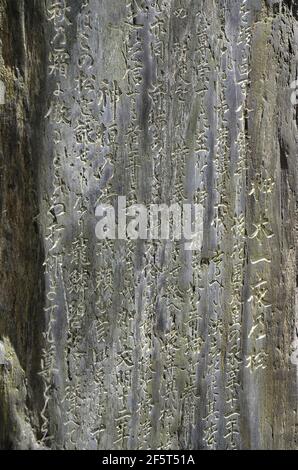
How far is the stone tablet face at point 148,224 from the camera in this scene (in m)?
1.66

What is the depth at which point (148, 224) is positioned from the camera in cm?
172

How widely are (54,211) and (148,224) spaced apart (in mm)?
305

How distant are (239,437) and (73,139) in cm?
114

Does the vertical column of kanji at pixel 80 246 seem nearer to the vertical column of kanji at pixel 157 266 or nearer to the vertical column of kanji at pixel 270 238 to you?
the vertical column of kanji at pixel 157 266

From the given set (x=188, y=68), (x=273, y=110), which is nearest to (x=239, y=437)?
(x=273, y=110)

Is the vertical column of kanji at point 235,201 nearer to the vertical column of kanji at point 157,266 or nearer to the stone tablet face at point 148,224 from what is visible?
the stone tablet face at point 148,224

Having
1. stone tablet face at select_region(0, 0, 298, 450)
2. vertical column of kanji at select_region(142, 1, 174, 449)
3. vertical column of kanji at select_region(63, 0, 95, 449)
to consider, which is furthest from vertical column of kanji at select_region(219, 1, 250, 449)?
vertical column of kanji at select_region(63, 0, 95, 449)

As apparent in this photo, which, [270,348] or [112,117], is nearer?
[112,117]

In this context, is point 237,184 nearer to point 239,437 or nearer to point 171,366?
point 171,366

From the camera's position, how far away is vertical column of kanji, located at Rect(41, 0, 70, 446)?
1640 millimetres

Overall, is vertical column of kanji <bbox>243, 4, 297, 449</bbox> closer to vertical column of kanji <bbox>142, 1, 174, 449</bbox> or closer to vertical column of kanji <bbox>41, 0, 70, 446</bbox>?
vertical column of kanji <bbox>142, 1, 174, 449</bbox>

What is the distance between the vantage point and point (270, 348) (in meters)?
1.79

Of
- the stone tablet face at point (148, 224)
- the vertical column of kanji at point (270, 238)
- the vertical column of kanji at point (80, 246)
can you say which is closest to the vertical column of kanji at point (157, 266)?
the stone tablet face at point (148, 224)

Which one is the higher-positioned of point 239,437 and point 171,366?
point 171,366
